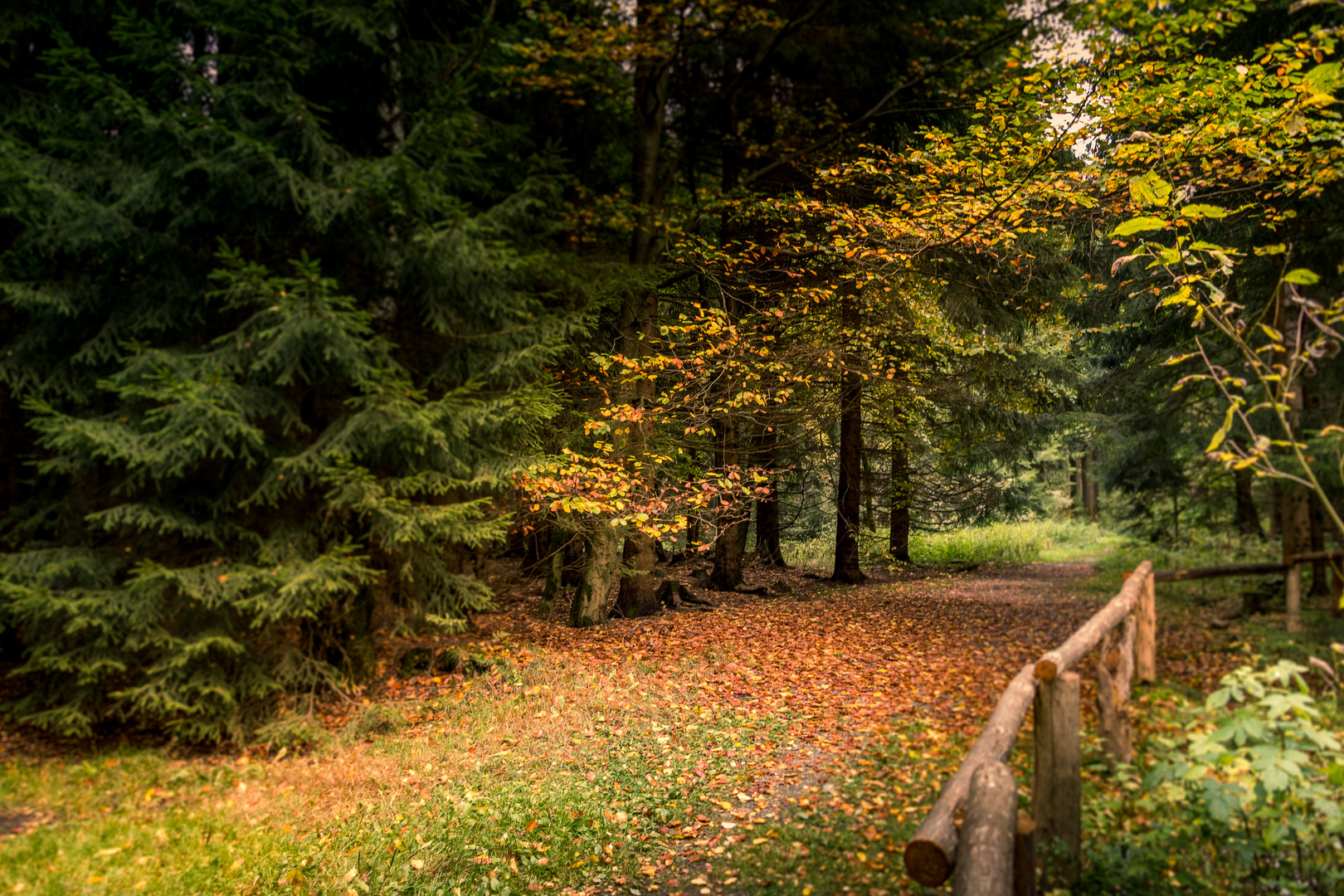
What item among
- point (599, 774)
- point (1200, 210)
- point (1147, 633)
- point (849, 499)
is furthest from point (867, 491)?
point (1200, 210)

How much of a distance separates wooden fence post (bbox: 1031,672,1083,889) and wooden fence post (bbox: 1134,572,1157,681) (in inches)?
30.4

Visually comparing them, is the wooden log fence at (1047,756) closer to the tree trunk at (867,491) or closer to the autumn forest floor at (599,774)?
the autumn forest floor at (599,774)

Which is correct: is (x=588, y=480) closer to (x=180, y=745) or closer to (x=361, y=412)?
(x=361, y=412)

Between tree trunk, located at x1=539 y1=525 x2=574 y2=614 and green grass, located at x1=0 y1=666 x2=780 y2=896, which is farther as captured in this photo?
tree trunk, located at x1=539 y1=525 x2=574 y2=614

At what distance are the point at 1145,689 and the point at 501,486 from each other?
5.79 meters

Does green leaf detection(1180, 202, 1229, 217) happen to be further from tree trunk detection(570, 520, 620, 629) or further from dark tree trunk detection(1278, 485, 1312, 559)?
tree trunk detection(570, 520, 620, 629)

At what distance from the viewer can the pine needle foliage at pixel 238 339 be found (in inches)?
244

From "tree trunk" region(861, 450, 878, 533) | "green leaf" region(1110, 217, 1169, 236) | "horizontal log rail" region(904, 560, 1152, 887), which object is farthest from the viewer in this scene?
"tree trunk" region(861, 450, 878, 533)

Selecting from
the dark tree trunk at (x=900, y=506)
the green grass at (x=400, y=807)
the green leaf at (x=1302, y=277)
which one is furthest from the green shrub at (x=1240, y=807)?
the dark tree trunk at (x=900, y=506)

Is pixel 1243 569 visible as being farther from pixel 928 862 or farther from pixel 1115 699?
pixel 928 862

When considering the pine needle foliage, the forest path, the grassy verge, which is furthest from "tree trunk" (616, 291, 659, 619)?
the grassy verge

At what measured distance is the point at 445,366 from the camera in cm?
753

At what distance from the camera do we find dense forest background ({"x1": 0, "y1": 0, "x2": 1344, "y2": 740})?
4.71m

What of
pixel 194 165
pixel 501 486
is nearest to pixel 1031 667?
pixel 501 486
